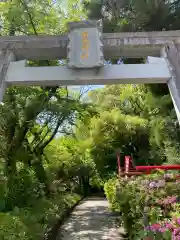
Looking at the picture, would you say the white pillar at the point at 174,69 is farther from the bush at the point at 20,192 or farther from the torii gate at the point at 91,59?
A: the bush at the point at 20,192

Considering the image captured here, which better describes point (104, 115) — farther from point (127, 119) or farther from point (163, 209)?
point (163, 209)

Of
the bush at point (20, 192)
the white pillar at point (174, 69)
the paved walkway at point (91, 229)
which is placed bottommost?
the paved walkway at point (91, 229)

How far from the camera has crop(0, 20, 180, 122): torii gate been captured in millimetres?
4379

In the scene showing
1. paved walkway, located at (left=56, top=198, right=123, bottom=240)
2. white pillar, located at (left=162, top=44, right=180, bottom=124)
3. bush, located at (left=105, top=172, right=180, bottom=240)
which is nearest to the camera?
white pillar, located at (left=162, top=44, right=180, bottom=124)

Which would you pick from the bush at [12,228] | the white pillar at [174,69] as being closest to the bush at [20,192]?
the bush at [12,228]

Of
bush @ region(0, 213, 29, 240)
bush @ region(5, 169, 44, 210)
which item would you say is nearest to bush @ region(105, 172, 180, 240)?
bush @ region(0, 213, 29, 240)

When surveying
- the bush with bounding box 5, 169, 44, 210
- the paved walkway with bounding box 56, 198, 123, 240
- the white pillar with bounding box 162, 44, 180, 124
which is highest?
the white pillar with bounding box 162, 44, 180, 124

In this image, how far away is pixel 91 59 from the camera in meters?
4.33

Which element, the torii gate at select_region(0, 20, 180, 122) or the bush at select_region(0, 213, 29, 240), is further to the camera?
the bush at select_region(0, 213, 29, 240)

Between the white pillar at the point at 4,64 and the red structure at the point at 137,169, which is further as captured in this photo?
the red structure at the point at 137,169

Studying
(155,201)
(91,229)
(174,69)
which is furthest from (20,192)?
(174,69)

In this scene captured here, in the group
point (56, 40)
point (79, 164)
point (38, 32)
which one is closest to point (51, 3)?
point (38, 32)

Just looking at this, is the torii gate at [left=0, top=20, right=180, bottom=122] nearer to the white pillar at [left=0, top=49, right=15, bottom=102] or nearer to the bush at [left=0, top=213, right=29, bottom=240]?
the white pillar at [left=0, top=49, right=15, bottom=102]

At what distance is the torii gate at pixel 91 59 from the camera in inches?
172
